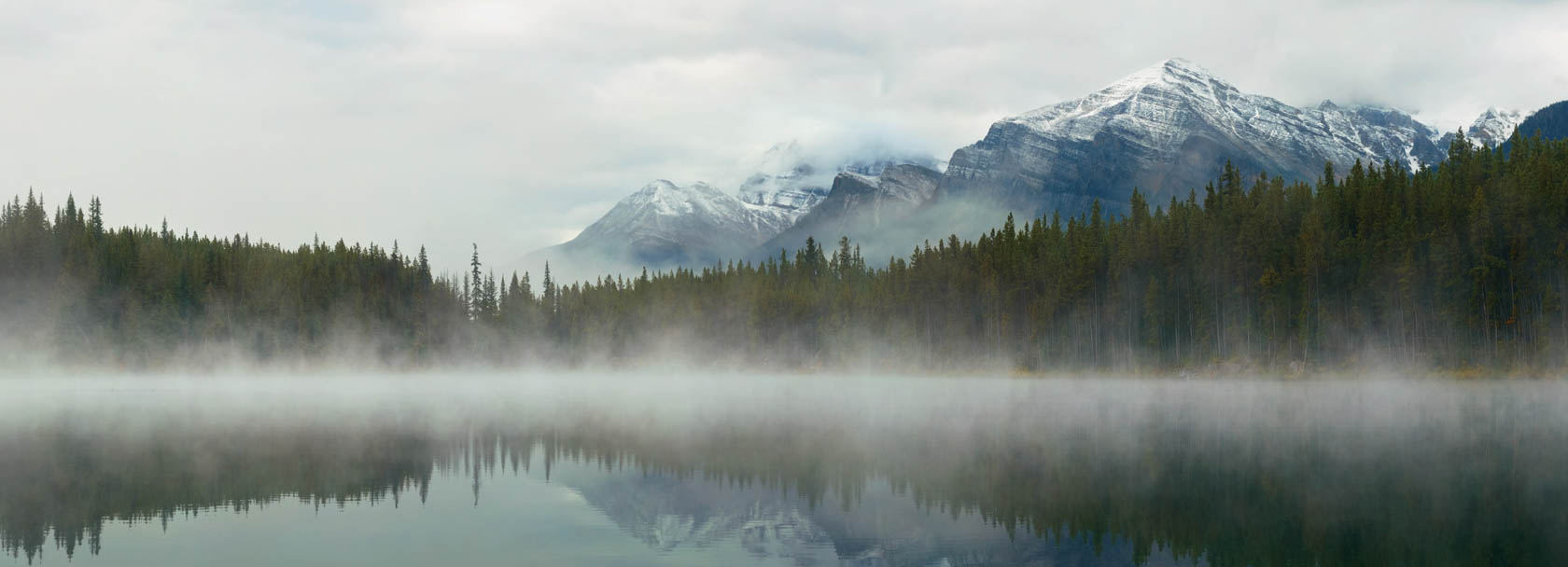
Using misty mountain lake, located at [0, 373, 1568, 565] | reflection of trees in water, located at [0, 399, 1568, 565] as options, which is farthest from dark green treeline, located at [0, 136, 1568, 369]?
reflection of trees in water, located at [0, 399, 1568, 565]

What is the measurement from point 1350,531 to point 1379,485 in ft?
22.1

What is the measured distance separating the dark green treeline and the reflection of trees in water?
38.8 metres

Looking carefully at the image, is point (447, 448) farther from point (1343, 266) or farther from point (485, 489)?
point (1343, 266)

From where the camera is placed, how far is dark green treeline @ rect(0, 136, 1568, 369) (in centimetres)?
8262

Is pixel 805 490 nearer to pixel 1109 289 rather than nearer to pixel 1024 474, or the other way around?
pixel 1024 474

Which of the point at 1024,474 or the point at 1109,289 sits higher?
the point at 1109,289

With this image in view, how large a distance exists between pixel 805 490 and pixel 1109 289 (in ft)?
305

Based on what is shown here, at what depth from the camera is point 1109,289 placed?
116000 millimetres

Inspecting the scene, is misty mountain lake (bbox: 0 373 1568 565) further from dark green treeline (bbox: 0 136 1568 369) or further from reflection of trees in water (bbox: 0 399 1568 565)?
dark green treeline (bbox: 0 136 1568 369)

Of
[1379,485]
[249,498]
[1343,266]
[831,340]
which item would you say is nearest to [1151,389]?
[1343,266]

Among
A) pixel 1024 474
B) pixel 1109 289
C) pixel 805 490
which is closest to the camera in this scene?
pixel 805 490

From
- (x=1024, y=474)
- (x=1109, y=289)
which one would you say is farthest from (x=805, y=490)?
(x=1109, y=289)

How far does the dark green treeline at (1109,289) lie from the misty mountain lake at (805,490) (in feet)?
107

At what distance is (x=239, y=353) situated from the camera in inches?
6614
